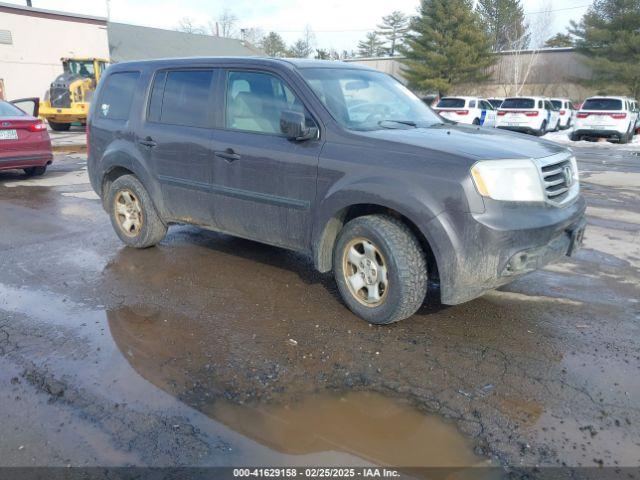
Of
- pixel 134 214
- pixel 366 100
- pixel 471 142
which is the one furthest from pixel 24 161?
Answer: pixel 471 142

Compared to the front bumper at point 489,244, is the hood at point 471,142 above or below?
above

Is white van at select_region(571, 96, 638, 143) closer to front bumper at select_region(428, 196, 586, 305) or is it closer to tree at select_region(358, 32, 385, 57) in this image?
front bumper at select_region(428, 196, 586, 305)

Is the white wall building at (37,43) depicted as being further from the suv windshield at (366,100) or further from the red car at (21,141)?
the suv windshield at (366,100)

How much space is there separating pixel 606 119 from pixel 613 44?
1962cm

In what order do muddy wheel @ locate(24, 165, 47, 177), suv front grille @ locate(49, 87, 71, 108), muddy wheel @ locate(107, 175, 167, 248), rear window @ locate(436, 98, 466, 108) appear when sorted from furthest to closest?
rear window @ locate(436, 98, 466, 108) → suv front grille @ locate(49, 87, 71, 108) → muddy wheel @ locate(24, 165, 47, 177) → muddy wheel @ locate(107, 175, 167, 248)

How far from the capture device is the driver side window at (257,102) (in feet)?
14.5

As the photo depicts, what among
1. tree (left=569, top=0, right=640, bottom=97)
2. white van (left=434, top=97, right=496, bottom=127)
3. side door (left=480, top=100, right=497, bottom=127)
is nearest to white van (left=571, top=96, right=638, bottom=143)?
white van (left=434, top=97, right=496, bottom=127)

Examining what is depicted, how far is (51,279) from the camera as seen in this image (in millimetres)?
5086

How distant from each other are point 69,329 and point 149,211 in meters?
1.89

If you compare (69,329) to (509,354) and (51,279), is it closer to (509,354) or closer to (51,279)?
(51,279)

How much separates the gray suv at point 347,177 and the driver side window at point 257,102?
0.04 ft

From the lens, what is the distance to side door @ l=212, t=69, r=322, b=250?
4.29 m

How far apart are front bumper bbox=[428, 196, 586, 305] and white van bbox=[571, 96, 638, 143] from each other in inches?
786

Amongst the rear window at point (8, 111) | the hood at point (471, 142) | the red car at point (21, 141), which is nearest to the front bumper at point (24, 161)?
the red car at point (21, 141)
